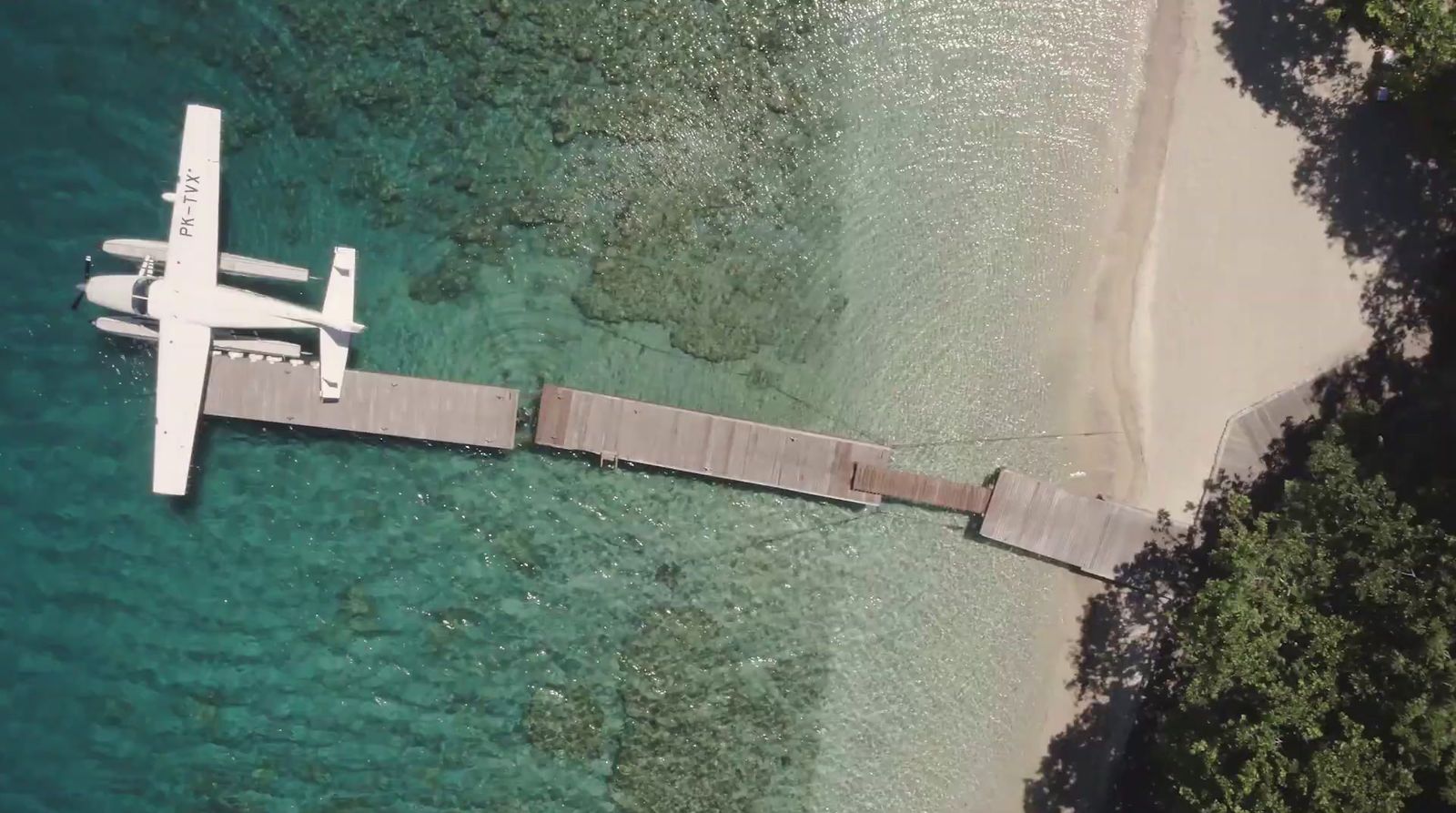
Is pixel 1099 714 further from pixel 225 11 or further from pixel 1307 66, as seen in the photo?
pixel 225 11

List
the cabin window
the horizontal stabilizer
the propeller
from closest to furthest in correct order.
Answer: the cabin window
the horizontal stabilizer
the propeller

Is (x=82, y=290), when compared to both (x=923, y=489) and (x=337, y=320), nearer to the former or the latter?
(x=337, y=320)

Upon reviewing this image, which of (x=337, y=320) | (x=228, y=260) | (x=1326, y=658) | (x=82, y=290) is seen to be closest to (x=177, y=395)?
(x=228, y=260)

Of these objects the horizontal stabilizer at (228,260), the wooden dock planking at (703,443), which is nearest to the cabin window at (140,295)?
the horizontal stabilizer at (228,260)

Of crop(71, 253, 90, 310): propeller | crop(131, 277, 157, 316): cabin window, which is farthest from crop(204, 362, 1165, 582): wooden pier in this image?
crop(71, 253, 90, 310): propeller

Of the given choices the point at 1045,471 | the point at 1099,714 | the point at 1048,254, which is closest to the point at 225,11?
the point at 1048,254

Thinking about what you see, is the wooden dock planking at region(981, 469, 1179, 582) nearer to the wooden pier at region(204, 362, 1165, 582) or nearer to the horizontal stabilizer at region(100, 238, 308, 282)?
the wooden pier at region(204, 362, 1165, 582)
